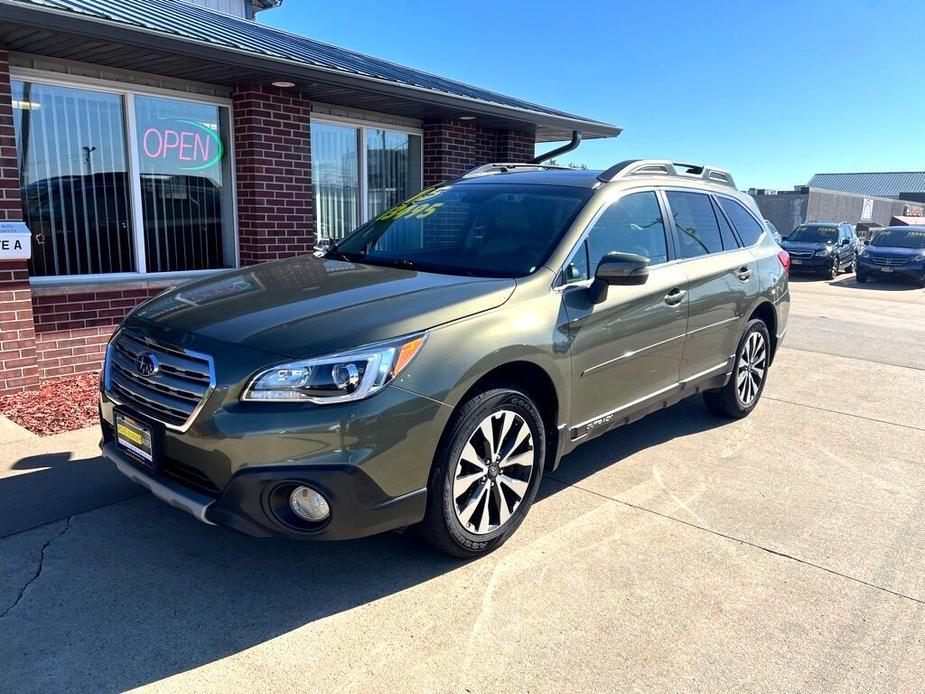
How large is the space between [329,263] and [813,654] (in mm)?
3099

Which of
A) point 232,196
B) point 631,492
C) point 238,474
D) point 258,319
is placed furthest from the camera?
point 232,196

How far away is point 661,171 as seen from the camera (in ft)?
16.0

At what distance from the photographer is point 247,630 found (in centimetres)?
288

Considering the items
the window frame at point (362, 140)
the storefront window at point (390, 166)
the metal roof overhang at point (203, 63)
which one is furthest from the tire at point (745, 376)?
the storefront window at point (390, 166)

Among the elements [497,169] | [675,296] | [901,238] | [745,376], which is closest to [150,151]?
[497,169]

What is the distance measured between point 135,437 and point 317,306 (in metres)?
1.00

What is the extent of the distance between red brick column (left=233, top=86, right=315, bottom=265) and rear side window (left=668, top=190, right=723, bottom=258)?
4695 mm

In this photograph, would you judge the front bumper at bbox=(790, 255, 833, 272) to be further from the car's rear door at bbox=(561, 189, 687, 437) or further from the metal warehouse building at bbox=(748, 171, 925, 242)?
the car's rear door at bbox=(561, 189, 687, 437)

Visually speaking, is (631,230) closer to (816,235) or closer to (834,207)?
(816,235)

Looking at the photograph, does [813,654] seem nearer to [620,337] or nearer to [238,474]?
[620,337]

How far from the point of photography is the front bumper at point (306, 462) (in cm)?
274

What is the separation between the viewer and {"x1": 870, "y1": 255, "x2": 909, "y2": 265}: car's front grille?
1991 centimetres

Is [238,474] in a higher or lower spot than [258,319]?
lower

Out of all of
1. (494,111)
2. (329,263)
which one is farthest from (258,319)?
(494,111)
